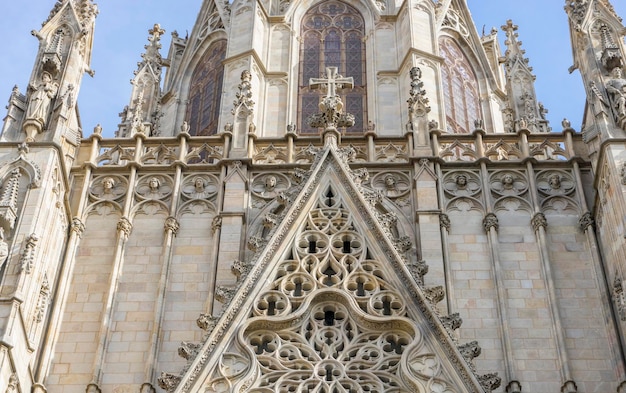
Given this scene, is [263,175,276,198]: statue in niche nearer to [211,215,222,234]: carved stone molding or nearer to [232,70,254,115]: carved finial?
[211,215,222,234]: carved stone molding

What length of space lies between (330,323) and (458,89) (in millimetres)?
11565

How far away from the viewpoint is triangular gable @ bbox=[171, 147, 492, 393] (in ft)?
62.2

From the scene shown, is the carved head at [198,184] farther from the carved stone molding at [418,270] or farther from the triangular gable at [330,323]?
the carved stone molding at [418,270]

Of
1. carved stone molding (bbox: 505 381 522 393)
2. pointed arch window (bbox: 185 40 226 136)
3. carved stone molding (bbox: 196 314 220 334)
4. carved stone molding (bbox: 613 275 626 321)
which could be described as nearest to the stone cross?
pointed arch window (bbox: 185 40 226 136)

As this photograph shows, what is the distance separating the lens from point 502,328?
20438 mm

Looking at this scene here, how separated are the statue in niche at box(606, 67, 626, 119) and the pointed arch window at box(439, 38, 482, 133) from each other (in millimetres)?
5689

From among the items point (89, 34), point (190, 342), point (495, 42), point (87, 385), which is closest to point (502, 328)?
point (190, 342)

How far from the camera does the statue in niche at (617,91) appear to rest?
73.3 ft

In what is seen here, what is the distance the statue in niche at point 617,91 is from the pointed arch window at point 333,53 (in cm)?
653

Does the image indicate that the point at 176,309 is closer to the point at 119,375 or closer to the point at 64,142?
the point at 119,375

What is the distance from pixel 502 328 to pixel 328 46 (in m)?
11.7

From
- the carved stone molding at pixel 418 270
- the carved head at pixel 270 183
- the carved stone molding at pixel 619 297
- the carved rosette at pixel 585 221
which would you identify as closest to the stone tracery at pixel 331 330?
the carved stone molding at pixel 418 270

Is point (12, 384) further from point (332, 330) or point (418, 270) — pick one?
point (418, 270)

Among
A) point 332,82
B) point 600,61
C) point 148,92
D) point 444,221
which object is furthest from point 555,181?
point 148,92
